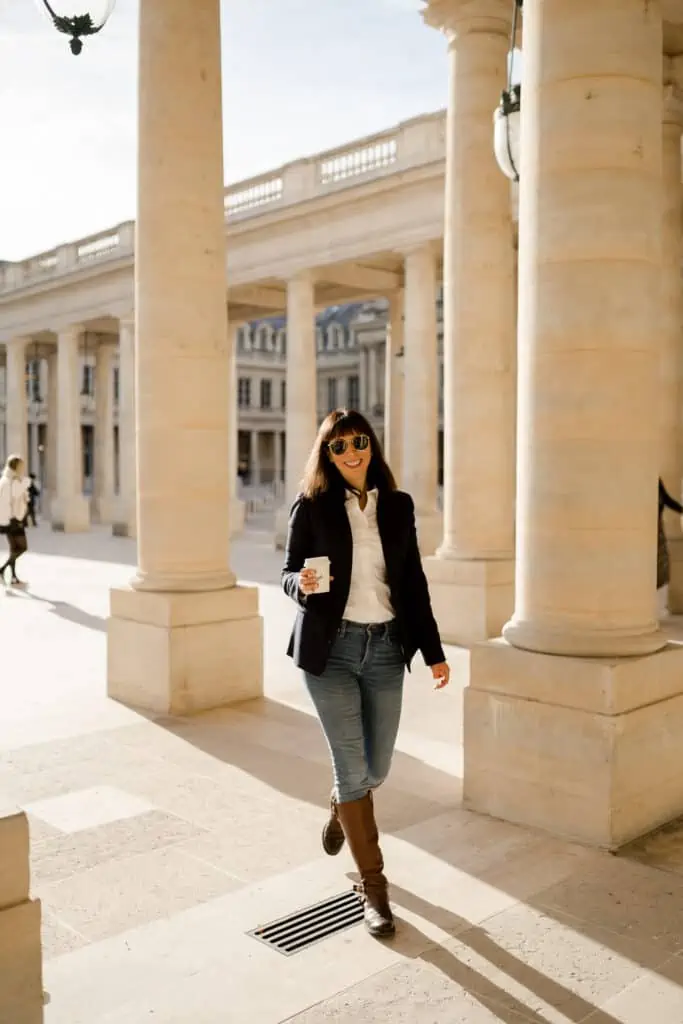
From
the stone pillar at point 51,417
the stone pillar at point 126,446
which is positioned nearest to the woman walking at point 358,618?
the stone pillar at point 126,446

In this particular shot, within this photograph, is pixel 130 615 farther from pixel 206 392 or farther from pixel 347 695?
pixel 347 695

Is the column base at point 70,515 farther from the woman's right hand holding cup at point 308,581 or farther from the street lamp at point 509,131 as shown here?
the woman's right hand holding cup at point 308,581

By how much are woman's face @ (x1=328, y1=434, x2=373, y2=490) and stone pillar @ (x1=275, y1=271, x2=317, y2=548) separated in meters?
29.4

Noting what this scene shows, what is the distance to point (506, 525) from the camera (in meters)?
17.8

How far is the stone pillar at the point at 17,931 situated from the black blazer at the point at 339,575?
2.05m

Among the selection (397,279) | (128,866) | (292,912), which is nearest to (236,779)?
(128,866)

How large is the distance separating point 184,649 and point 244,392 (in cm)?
11263

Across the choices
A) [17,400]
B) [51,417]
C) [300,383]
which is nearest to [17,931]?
[300,383]

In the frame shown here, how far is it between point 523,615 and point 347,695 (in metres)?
2.52

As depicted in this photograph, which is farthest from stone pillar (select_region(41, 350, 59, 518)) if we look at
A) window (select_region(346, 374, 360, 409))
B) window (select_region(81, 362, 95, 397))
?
window (select_region(346, 374, 360, 409))

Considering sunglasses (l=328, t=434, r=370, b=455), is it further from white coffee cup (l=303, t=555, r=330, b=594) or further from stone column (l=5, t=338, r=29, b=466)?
stone column (l=5, t=338, r=29, b=466)

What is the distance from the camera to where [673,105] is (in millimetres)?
18625

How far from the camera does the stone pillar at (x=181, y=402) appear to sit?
12.1 m

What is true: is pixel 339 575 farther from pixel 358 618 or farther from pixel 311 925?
pixel 311 925
